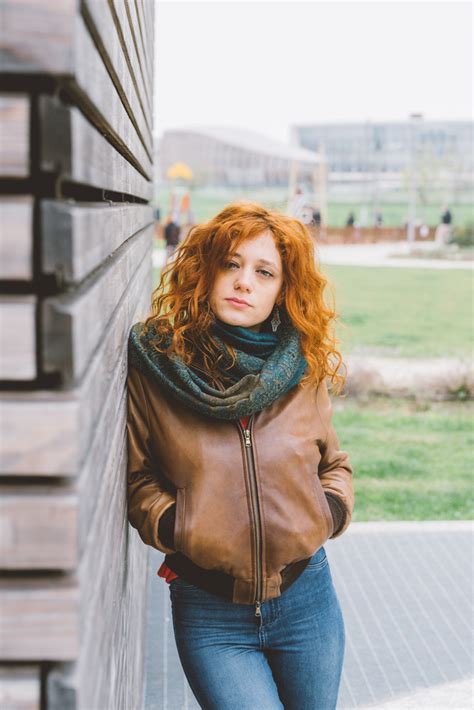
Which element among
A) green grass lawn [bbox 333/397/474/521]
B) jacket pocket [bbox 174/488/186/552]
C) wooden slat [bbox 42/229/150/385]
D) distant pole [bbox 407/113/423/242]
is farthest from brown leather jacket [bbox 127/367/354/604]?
distant pole [bbox 407/113/423/242]

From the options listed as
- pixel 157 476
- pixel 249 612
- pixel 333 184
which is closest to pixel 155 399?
pixel 157 476

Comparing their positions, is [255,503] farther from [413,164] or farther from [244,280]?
[413,164]

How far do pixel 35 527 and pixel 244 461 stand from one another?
1235 mm

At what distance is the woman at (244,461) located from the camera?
7.43 feet

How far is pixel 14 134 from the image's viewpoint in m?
1.01

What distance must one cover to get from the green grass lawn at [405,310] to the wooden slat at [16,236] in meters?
8.98

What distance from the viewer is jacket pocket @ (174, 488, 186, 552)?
2.23m

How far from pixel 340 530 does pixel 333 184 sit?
48961 mm

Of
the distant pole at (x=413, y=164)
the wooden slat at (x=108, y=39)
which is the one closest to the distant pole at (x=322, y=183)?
the distant pole at (x=413, y=164)

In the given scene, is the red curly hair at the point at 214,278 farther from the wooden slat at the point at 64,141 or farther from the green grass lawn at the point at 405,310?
the green grass lawn at the point at 405,310

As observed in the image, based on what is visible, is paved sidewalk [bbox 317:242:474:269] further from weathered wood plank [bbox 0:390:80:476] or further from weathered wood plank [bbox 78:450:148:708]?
weathered wood plank [bbox 0:390:80:476]

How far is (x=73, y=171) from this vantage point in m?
1.07

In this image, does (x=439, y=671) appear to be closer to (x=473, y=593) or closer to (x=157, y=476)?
(x=473, y=593)

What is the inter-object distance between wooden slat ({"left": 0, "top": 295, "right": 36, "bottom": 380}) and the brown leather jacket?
1238 mm
